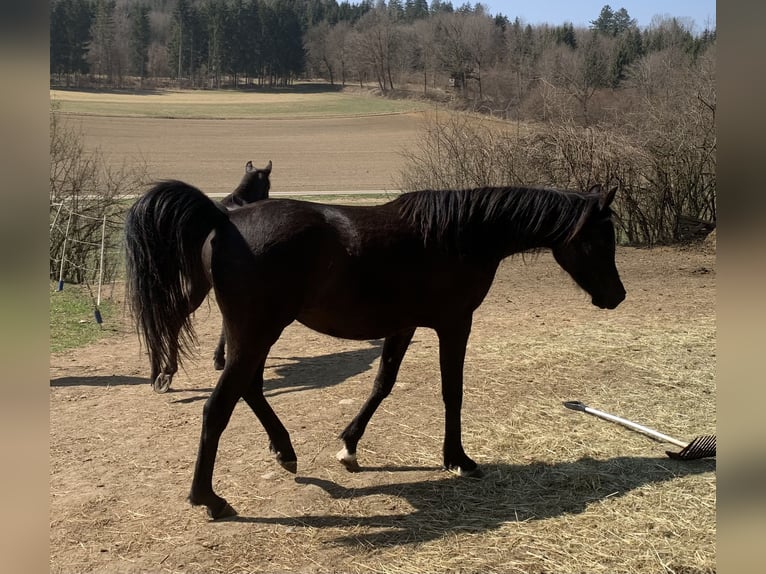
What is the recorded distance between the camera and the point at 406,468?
4512mm

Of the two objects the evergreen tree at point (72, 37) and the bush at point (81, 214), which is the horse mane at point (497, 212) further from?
the evergreen tree at point (72, 37)

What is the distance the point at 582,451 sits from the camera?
4.77 m

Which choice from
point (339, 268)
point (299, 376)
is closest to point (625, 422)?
point (339, 268)

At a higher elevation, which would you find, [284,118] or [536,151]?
[284,118]

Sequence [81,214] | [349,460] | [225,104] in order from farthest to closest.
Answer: [225,104] → [81,214] → [349,460]

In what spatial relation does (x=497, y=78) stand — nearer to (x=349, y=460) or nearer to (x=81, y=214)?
(x=81, y=214)

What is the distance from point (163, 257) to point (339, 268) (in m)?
1.02

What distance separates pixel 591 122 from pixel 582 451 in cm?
1399

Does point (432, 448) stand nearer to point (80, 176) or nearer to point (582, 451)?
point (582, 451)

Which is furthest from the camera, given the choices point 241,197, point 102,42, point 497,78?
point 102,42

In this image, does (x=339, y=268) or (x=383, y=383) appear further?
(x=383, y=383)

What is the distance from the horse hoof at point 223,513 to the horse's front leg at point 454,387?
4.81 ft
